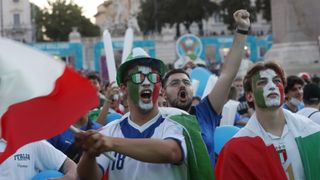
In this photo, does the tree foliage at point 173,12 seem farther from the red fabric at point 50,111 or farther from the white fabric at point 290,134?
the red fabric at point 50,111

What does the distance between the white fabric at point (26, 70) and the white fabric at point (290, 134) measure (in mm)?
1502

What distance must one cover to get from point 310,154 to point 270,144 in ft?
0.73

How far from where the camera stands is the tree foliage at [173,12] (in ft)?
265

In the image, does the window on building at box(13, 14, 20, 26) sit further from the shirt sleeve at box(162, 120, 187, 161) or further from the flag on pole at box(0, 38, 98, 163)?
the flag on pole at box(0, 38, 98, 163)

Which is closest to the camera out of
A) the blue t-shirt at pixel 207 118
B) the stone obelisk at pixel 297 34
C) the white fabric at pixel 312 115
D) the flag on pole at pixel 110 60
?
the blue t-shirt at pixel 207 118

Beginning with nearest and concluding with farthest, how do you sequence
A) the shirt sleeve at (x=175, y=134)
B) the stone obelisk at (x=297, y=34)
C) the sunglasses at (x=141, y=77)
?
the shirt sleeve at (x=175, y=134)
the sunglasses at (x=141, y=77)
the stone obelisk at (x=297, y=34)

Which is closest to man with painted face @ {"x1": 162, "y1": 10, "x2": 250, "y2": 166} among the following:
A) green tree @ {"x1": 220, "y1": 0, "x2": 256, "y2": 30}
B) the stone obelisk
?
the stone obelisk

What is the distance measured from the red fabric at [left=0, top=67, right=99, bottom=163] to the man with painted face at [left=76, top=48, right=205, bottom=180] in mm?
229

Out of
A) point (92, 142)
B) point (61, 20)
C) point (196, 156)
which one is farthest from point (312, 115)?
point (61, 20)

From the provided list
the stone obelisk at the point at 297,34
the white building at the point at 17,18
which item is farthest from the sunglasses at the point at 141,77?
the white building at the point at 17,18

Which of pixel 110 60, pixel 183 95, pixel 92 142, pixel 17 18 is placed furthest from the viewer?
pixel 17 18

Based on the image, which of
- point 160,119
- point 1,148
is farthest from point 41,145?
point 160,119

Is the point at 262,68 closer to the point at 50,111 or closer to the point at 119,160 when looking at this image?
the point at 119,160

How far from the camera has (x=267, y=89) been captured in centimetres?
460
